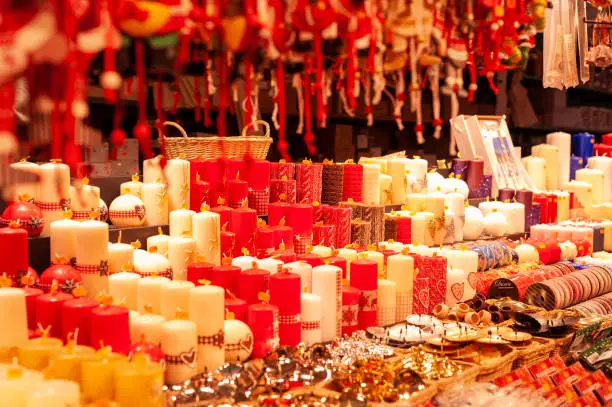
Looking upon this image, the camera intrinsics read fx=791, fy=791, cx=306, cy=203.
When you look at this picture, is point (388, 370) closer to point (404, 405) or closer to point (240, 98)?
point (404, 405)

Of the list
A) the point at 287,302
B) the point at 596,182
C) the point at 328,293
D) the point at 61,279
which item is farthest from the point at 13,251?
the point at 596,182

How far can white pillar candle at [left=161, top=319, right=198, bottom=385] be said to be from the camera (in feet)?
5.87

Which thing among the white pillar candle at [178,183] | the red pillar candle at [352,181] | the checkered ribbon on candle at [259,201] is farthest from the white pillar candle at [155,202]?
the red pillar candle at [352,181]

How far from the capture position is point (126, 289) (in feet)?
6.66

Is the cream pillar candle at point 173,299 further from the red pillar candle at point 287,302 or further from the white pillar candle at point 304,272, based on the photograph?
the white pillar candle at point 304,272

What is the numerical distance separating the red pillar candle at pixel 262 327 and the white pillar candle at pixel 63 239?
1.69 feet

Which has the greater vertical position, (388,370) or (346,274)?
(346,274)

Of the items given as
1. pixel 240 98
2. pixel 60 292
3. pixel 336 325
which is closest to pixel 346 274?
pixel 336 325

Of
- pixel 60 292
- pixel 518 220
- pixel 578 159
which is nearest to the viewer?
pixel 60 292

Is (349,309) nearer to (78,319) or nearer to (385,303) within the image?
(385,303)

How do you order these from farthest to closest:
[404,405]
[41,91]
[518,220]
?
[518,220] < [404,405] < [41,91]

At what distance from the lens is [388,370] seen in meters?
1.93

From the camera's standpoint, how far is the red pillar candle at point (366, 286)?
2.36 m

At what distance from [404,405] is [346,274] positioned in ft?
2.33
